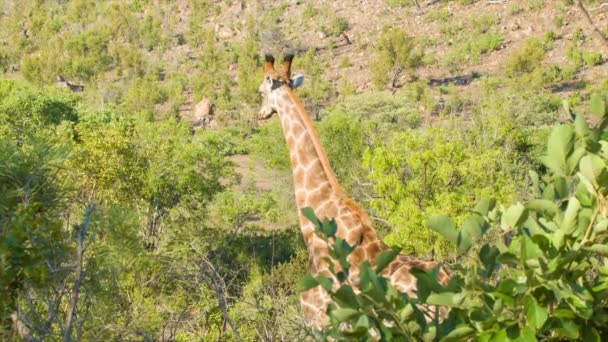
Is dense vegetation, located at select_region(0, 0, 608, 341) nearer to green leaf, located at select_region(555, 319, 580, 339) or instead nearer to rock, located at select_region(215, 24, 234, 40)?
green leaf, located at select_region(555, 319, 580, 339)

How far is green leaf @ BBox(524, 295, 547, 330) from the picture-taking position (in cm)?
142

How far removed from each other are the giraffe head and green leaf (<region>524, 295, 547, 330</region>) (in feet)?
14.9

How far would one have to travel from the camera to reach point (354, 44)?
143 feet

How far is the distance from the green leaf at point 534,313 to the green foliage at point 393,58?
121 feet

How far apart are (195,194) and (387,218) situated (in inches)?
294

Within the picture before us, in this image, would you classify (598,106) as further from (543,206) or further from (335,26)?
(335,26)

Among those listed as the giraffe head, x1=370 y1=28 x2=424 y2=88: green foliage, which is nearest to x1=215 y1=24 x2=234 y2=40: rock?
x1=370 y1=28 x2=424 y2=88: green foliage

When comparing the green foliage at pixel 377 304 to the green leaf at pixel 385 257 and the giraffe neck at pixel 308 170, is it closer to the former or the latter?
the green leaf at pixel 385 257

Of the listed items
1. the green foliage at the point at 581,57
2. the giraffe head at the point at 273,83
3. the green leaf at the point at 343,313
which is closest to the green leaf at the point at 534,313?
the green leaf at the point at 343,313

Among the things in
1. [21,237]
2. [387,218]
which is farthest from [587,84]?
[21,237]

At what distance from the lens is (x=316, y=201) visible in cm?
531

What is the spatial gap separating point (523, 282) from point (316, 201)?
→ 3.84 metres

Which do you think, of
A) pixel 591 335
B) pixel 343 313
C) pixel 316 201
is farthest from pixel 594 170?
pixel 316 201

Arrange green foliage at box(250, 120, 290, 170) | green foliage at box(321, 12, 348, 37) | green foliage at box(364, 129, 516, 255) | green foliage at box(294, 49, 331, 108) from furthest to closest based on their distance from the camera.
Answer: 1. green foliage at box(321, 12, 348, 37)
2. green foliage at box(294, 49, 331, 108)
3. green foliage at box(250, 120, 290, 170)
4. green foliage at box(364, 129, 516, 255)
